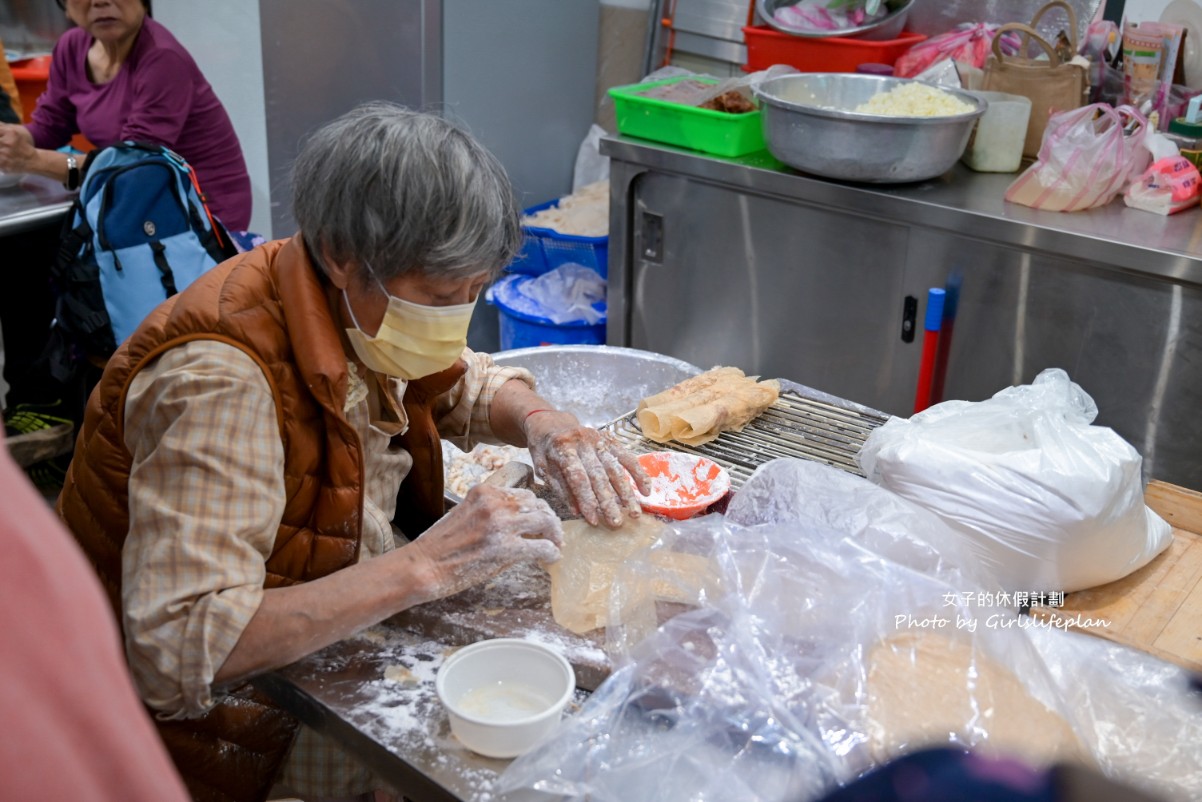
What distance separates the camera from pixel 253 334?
1.47 m

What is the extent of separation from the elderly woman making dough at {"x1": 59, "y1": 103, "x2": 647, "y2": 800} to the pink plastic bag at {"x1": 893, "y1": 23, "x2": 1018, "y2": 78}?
233cm

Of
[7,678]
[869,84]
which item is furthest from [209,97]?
[7,678]

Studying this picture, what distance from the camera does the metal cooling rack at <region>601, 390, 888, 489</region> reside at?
2.04m

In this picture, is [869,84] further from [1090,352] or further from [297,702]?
→ [297,702]

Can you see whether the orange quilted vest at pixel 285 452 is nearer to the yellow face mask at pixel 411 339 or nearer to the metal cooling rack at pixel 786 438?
the yellow face mask at pixel 411 339

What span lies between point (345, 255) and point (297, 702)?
635mm

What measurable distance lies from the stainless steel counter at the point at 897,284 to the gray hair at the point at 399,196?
176 centimetres

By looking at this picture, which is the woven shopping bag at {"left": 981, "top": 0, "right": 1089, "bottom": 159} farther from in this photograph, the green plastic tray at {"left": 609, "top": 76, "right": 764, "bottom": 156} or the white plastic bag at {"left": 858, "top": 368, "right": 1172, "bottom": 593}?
the white plastic bag at {"left": 858, "top": 368, "right": 1172, "bottom": 593}

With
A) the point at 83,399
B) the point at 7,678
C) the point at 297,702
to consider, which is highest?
the point at 7,678

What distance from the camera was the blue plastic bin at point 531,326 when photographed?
3.74 metres

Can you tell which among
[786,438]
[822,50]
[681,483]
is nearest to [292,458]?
[681,483]

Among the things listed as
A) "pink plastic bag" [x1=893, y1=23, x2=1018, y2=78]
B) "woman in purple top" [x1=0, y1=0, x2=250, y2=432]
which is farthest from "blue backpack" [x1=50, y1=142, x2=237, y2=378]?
"pink plastic bag" [x1=893, y1=23, x2=1018, y2=78]

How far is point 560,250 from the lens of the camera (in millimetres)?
3992

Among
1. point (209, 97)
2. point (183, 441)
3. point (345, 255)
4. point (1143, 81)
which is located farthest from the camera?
point (209, 97)
